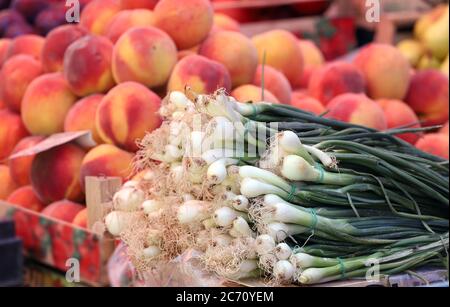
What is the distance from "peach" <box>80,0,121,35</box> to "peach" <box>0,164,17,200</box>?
53 centimetres

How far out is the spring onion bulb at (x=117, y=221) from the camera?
174 centimetres

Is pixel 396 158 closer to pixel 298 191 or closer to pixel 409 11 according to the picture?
pixel 298 191

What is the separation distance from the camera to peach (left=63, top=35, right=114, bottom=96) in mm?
2127

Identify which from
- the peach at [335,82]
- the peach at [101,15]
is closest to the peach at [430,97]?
the peach at [335,82]

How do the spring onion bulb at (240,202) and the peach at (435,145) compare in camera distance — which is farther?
the peach at (435,145)

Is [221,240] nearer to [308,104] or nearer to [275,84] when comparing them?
[275,84]

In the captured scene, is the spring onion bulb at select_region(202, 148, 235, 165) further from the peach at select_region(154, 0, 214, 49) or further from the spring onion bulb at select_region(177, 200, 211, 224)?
the peach at select_region(154, 0, 214, 49)

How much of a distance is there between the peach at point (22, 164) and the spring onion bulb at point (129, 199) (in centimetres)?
57

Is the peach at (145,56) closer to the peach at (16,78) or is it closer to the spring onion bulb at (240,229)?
the peach at (16,78)

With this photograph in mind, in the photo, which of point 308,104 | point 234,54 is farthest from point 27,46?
point 308,104

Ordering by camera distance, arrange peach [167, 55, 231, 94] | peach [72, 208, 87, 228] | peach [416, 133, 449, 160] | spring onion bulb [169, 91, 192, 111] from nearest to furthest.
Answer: spring onion bulb [169, 91, 192, 111] < peach [167, 55, 231, 94] < peach [72, 208, 87, 228] < peach [416, 133, 449, 160]

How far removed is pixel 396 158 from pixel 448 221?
216 mm

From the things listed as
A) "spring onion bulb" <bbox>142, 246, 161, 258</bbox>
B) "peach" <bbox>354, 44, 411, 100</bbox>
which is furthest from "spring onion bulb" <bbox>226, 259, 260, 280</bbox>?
"peach" <bbox>354, 44, 411, 100</bbox>

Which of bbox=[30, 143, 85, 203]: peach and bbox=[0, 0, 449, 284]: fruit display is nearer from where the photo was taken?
bbox=[0, 0, 449, 284]: fruit display
